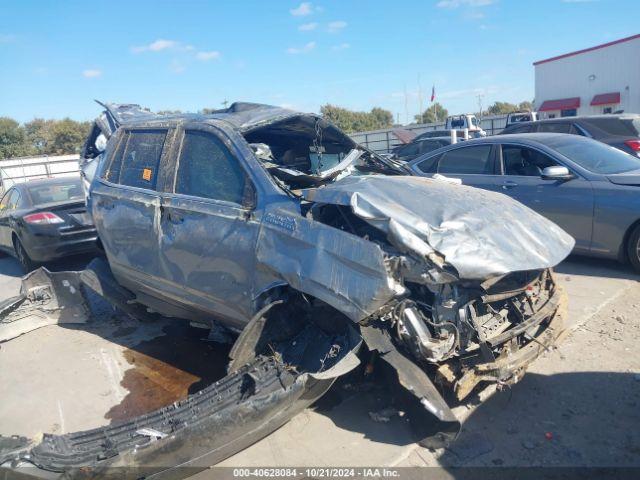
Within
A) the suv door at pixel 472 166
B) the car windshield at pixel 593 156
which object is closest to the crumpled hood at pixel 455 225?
the car windshield at pixel 593 156

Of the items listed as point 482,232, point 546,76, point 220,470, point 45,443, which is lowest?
point 220,470

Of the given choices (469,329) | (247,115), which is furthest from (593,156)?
(247,115)

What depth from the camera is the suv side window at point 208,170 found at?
3838 mm

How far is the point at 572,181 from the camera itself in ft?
20.2

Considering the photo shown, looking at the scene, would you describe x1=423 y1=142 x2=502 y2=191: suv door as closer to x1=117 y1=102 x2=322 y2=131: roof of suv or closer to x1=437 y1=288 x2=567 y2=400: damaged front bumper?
x1=117 y1=102 x2=322 y2=131: roof of suv

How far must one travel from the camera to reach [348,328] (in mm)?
3285

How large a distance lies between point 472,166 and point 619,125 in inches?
221

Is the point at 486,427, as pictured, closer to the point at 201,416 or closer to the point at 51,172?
the point at 201,416

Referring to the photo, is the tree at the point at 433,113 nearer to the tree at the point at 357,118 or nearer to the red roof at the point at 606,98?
the tree at the point at 357,118

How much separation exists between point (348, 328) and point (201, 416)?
3.36 ft

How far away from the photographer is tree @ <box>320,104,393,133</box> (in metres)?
53.6

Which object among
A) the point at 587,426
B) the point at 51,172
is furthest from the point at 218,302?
the point at 51,172

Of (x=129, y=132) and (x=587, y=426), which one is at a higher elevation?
(x=129, y=132)

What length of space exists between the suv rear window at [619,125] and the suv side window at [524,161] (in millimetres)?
5383
